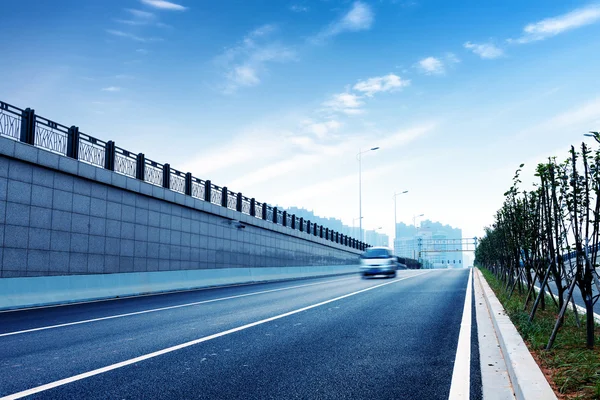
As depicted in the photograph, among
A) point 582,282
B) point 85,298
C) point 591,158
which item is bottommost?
point 85,298

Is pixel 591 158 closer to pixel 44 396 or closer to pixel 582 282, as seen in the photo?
pixel 582 282

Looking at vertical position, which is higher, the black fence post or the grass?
the black fence post

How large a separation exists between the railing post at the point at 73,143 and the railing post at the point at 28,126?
5.56 feet

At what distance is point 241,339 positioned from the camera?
26.2 ft

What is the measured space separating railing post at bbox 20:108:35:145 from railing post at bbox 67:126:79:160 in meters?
1.69

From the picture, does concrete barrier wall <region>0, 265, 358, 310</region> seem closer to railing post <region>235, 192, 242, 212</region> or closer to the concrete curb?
railing post <region>235, 192, 242, 212</region>

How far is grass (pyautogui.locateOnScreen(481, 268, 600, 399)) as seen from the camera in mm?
4402

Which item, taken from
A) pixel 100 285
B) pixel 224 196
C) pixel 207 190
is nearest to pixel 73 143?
pixel 100 285

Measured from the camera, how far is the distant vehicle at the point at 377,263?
32.2 meters

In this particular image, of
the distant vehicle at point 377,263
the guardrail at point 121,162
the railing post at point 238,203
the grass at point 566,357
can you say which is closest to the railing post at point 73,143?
the guardrail at point 121,162

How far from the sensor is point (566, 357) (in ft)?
18.4

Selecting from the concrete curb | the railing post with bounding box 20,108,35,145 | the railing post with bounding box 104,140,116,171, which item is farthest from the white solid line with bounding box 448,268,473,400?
the railing post with bounding box 104,140,116,171

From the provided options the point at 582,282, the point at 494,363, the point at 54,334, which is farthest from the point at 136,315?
the point at 582,282

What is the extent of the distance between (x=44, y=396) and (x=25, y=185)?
41.5ft
